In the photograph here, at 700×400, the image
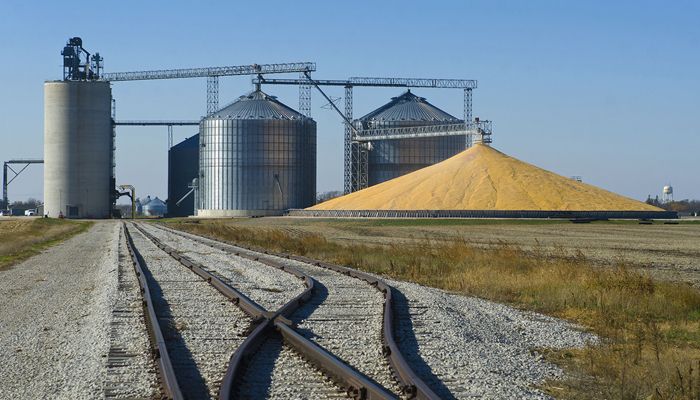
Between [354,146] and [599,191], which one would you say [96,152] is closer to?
[354,146]

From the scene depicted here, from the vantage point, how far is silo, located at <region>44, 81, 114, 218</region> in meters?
135

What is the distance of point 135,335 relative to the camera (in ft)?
45.8

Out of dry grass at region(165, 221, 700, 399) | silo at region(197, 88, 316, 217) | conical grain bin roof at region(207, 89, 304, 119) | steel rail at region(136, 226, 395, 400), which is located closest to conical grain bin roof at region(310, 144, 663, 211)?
silo at region(197, 88, 316, 217)

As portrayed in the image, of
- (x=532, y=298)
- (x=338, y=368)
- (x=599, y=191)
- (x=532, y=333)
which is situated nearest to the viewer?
(x=338, y=368)

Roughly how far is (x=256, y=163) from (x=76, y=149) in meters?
26.6

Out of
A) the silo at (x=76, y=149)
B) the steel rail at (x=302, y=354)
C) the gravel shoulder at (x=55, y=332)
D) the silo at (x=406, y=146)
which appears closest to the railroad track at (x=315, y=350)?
the steel rail at (x=302, y=354)

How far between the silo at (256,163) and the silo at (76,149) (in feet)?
52.9

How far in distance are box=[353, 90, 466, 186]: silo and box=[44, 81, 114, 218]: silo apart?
1412 inches

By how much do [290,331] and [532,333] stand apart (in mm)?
3808

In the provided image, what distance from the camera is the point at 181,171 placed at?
513ft

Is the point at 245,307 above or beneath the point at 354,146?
beneath

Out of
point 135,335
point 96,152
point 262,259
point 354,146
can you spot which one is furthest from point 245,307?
point 96,152

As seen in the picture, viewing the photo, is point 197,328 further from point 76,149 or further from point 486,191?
point 76,149

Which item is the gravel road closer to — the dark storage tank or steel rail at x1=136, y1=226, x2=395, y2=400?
steel rail at x1=136, y1=226, x2=395, y2=400
